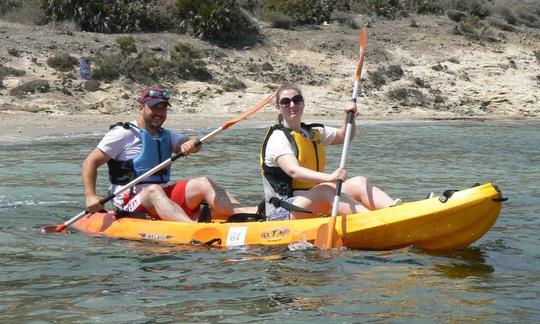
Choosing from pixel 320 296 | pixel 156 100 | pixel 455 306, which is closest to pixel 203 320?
pixel 320 296

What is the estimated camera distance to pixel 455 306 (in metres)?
4.63

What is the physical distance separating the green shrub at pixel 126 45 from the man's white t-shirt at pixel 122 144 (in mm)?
13912

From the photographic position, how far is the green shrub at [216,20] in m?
23.2

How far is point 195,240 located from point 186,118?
11094mm

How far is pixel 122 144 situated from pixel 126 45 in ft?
47.5

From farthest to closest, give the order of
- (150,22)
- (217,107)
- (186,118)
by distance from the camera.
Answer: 1. (150,22)
2. (217,107)
3. (186,118)

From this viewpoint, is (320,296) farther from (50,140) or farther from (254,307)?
(50,140)

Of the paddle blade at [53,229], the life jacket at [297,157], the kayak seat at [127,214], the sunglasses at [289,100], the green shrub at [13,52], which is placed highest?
the sunglasses at [289,100]

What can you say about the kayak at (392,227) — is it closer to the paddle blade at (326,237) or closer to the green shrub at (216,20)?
the paddle blade at (326,237)

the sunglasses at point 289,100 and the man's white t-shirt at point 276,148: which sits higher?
the sunglasses at point 289,100

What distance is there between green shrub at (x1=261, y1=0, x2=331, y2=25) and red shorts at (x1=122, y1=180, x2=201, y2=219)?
19448 millimetres

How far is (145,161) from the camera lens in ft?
22.3

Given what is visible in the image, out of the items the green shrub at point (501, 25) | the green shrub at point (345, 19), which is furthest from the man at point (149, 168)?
the green shrub at point (501, 25)

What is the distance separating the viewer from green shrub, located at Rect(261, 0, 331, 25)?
26141 millimetres
